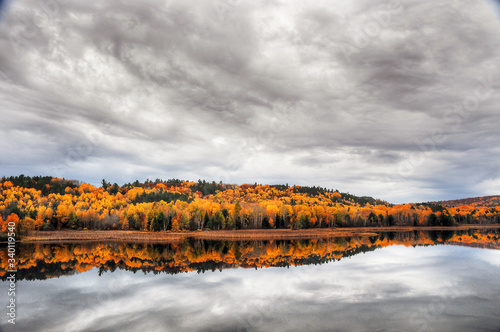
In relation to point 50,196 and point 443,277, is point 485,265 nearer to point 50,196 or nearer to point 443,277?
point 443,277

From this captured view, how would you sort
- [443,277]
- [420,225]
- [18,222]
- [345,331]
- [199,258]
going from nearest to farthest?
1. [345,331]
2. [443,277]
3. [199,258]
4. [18,222]
5. [420,225]

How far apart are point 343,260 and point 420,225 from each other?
482 ft

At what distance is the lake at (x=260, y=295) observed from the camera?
22.5m

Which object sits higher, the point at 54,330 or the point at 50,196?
the point at 50,196

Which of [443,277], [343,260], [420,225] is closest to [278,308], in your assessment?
[443,277]

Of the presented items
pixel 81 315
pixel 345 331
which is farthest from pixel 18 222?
pixel 345 331

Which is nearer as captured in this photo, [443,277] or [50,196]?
[443,277]

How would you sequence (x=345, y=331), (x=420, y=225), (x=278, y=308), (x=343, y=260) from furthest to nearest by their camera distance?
(x=420, y=225) → (x=343, y=260) → (x=278, y=308) → (x=345, y=331)

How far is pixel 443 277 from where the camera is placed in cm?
3831

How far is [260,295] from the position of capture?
31031 mm

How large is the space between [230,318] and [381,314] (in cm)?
1299

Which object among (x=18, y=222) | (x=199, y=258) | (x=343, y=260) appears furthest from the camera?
(x=18, y=222)

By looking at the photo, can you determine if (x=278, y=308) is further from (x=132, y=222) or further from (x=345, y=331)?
(x=132, y=222)

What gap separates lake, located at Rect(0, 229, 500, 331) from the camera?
22.5m
